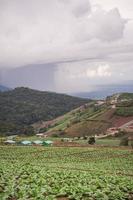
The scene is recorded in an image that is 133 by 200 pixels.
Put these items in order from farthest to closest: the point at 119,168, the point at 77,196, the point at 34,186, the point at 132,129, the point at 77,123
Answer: the point at 77,123
the point at 132,129
the point at 119,168
the point at 34,186
the point at 77,196

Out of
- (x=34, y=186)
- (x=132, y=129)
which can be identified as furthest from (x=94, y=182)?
(x=132, y=129)

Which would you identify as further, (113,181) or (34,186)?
(113,181)

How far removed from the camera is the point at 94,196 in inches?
952

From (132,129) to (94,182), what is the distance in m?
110

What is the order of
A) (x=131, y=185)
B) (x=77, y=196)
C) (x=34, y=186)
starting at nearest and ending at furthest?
(x=77, y=196), (x=34, y=186), (x=131, y=185)

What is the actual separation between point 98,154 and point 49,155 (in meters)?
7.87

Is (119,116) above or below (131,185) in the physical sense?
above

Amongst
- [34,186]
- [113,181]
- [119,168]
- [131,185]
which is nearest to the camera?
[34,186]

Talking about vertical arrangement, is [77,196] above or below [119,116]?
below

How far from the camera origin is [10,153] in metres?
70.7

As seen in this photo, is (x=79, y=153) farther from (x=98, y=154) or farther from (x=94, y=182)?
(x=94, y=182)

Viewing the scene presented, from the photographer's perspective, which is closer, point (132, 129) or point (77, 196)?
point (77, 196)

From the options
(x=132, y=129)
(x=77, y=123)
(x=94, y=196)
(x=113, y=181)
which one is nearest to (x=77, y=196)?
(x=94, y=196)

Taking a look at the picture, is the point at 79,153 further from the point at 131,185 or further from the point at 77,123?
the point at 77,123
